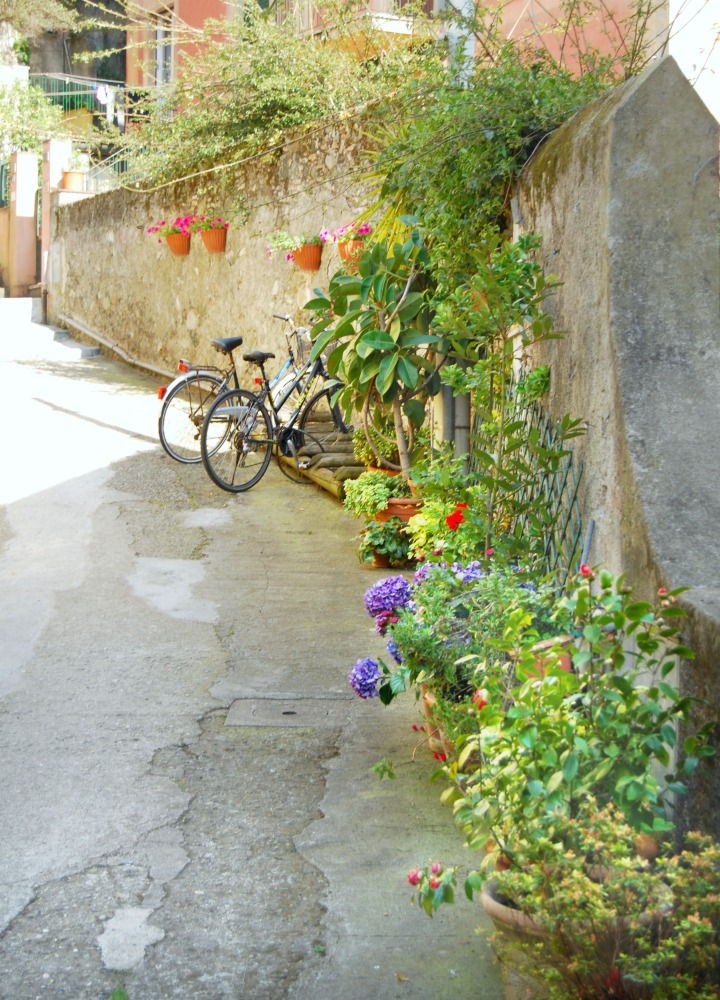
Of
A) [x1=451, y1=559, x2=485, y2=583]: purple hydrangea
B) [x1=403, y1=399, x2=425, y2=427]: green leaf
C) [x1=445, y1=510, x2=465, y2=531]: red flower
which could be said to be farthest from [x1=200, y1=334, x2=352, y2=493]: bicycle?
[x1=451, y1=559, x2=485, y2=583]: purple hydrangea

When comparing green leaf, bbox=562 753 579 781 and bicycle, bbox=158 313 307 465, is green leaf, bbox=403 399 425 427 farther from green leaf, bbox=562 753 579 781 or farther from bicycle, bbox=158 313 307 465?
green leaf, bbox=562 753 579 781

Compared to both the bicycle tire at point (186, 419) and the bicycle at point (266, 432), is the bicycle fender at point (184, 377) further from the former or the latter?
the bicycle at point (266, 432)

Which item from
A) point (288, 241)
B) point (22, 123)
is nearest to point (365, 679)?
point (288, 241)

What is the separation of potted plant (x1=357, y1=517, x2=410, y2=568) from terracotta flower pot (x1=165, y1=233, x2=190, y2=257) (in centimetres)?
665

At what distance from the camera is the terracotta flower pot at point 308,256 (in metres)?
9.74

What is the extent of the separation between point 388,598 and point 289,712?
707 millimetres

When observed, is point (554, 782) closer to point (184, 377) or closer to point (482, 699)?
point (482, 699)

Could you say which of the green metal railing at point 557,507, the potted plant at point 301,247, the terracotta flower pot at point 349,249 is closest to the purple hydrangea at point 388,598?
the green metal railing at point 557,507

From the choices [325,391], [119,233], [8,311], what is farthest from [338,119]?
[8,311]

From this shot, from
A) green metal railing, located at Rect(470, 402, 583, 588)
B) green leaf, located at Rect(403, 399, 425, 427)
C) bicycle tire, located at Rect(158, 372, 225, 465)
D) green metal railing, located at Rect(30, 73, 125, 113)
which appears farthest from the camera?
green metal railing, located at Rect(30, 73, 125, 113)

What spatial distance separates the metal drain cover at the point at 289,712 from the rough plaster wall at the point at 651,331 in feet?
4.93

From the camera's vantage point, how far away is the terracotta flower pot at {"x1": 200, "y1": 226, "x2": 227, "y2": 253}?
38.2ft

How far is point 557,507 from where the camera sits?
412 cm

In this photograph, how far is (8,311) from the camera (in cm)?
1645
